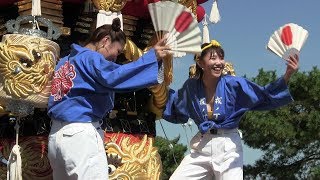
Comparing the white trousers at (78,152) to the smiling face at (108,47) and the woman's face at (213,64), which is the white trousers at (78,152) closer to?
the smiling face at (108,47)

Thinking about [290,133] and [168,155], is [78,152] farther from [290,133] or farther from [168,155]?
[168,155]

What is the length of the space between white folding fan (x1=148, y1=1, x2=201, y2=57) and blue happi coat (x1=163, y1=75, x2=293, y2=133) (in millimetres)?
631

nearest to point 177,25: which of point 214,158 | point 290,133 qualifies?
point 214,158

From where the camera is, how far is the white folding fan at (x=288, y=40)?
11.1ft

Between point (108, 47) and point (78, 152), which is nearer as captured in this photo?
point (78, 152)

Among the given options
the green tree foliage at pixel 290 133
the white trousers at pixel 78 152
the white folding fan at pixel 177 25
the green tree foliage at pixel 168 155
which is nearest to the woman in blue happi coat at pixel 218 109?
the white folding fan at pixel 177 25

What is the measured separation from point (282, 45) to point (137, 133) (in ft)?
3.15

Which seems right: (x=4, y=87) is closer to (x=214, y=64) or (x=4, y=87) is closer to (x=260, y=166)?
(x=214, y=64)

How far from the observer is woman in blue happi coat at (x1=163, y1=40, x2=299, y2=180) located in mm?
3525

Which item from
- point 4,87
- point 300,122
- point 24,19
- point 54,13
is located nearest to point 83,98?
point 4,87

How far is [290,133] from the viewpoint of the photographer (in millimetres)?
11688

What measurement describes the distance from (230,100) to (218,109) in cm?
9

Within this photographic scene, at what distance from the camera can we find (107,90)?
8.91ft

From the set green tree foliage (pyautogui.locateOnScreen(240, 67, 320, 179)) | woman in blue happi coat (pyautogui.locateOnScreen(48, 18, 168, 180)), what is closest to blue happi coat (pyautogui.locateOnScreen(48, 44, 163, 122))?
woman in blue happi coat (pyautogui.locateOnScreen(48, 18, 168, 180))
